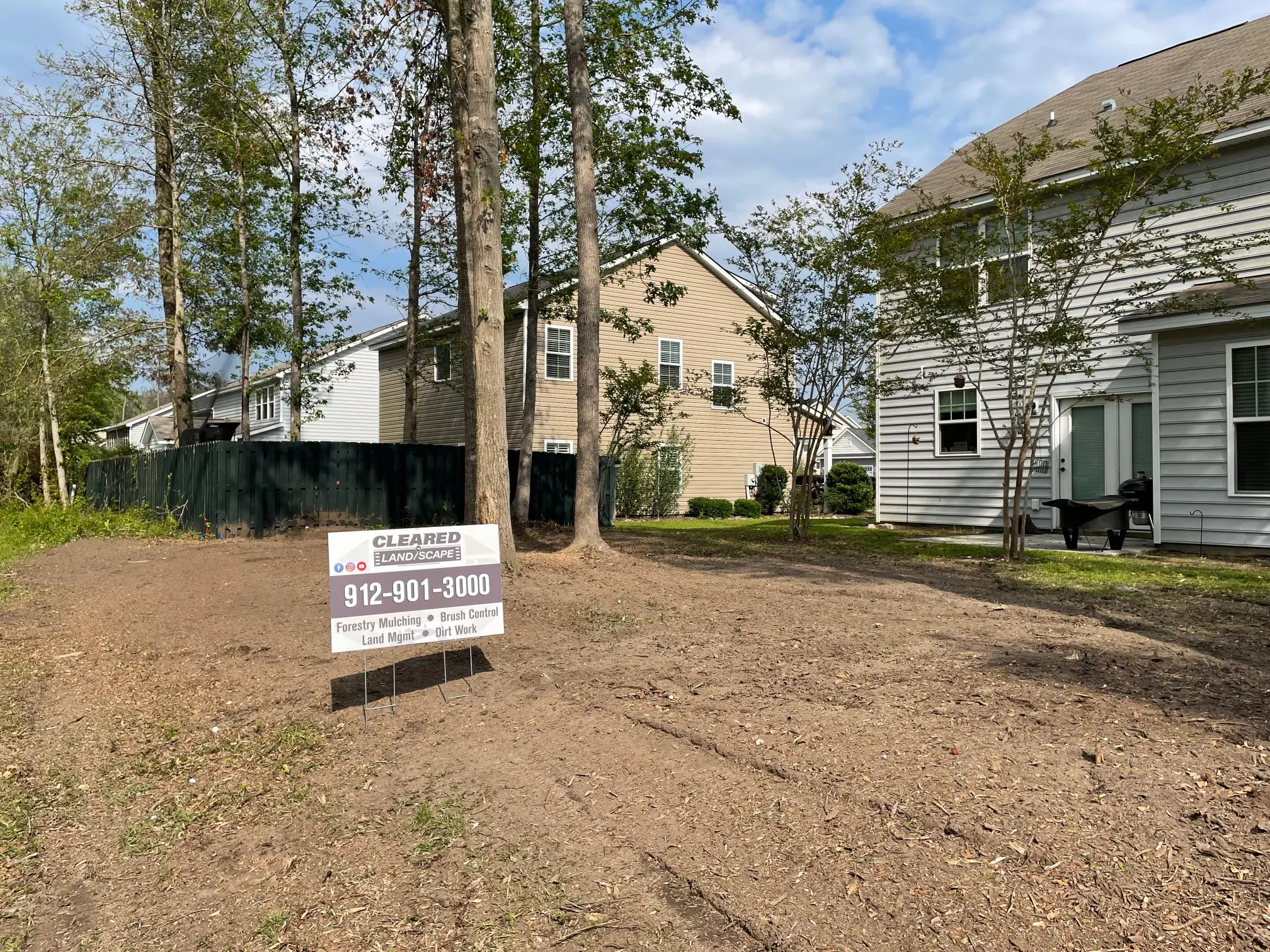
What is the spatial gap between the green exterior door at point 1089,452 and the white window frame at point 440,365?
46.9ft

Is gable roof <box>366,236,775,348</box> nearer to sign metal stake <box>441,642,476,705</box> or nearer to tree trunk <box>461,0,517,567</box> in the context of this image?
tree trunk <box>461,0,517,567</box>

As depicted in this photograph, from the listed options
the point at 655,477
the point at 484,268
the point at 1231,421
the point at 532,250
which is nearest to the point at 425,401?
the point at 655,477

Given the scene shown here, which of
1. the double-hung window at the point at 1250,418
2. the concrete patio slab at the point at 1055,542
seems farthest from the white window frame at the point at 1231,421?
the concrete patio slab at the point at 1055,542

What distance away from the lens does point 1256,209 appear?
11742 mm

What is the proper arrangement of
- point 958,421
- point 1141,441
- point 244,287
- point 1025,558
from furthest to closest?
1. point 244,287
2. point 958,421
3. point 1141,441
4. point 1025,558

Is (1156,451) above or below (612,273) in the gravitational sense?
below

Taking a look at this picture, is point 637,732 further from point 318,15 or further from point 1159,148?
point 318,15

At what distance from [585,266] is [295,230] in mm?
10462

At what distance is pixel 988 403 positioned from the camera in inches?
592

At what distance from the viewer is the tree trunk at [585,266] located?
9.75m

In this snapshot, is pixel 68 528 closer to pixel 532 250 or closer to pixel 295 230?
pixel 295 230

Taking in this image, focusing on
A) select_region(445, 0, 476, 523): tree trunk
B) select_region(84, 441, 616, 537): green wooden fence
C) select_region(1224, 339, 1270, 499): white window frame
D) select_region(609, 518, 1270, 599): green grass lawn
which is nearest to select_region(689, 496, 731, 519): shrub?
select_region(84, 441, 616, 537): green wooden fence

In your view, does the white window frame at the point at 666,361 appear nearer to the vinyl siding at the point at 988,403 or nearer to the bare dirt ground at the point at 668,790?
the vinyl siding at the point at 988,403

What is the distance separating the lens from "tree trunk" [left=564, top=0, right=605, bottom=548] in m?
9.75
